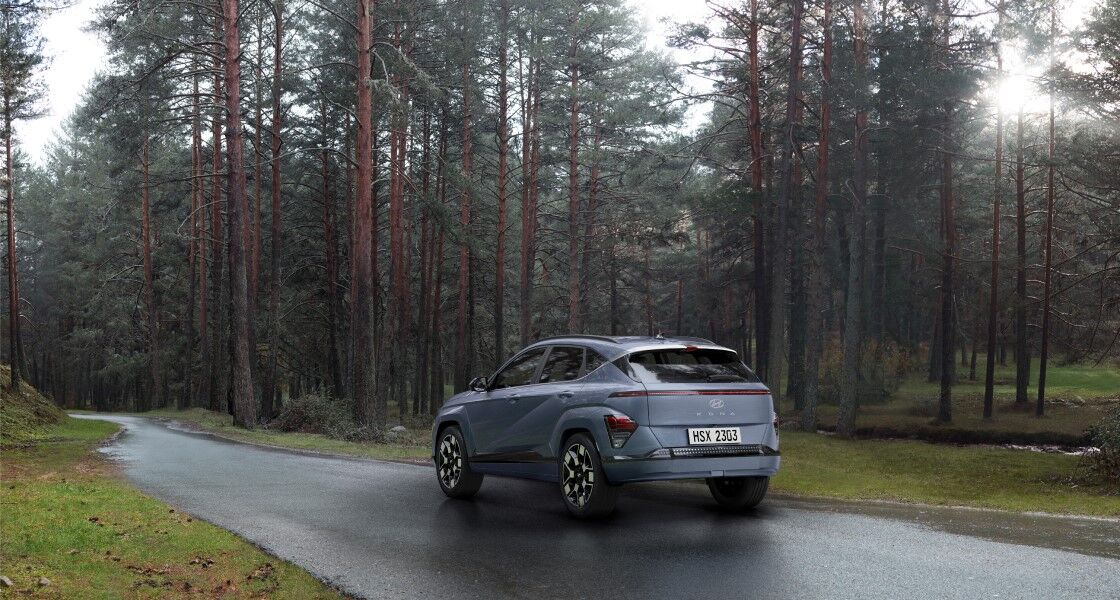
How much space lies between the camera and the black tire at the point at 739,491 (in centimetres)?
956

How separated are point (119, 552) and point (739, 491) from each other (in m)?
6.04

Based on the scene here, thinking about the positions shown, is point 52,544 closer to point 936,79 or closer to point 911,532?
point 911,532

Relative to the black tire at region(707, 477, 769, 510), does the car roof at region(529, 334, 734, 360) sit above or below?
above

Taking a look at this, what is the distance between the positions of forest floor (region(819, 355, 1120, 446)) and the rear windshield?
16.8 meters

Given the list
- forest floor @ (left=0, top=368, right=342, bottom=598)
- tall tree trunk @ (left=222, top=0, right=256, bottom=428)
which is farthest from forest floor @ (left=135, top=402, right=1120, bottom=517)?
forest floor @ (left=0, top=368, right=342, bottom=598)

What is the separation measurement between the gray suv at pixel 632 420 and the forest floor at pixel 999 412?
1689cm

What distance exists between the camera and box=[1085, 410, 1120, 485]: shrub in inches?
628

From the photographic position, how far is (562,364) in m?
9.87

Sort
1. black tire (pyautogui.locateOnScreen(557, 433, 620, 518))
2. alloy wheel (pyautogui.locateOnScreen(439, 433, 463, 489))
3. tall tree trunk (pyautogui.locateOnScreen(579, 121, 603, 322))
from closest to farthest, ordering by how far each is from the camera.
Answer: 1. black tire (pyautogui.locateOnScreen(557, 433, 620, 518))
2. alloy wheel (pyautogui.locateOnScreen(439, 433, 463, 489))
3. tall tree trunk (pyautogui.locateOnScreen(579, 121, 603, 322))

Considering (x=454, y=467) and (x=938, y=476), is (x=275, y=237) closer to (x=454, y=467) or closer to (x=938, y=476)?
(x=938, y=476)

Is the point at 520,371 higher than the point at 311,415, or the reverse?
the point at 520,371

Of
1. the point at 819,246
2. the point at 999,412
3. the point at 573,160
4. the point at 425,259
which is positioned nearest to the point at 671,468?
the point at 819,246

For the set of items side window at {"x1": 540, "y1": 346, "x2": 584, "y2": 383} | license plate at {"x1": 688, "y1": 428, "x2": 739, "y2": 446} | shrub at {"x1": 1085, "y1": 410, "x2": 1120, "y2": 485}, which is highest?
side window at {"x1": 540, "y1": 346, "x2": 584, "y2": 383}

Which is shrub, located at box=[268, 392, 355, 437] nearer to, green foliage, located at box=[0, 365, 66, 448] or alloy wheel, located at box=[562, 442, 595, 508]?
green foliage, located at box=[0, 365, 66, 448]
